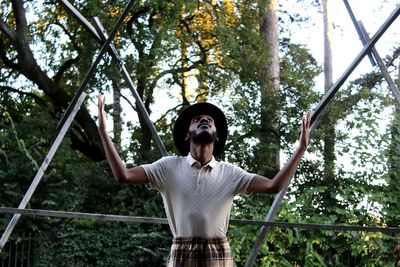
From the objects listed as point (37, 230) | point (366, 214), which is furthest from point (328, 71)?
point (37, 230)

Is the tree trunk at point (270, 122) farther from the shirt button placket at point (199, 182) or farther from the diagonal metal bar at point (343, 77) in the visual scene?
the shirt button placket at point (199, 182)

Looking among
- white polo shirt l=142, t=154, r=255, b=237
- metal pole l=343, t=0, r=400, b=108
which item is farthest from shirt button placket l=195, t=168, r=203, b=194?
metal pole l=343, t=0, r=400, b=108

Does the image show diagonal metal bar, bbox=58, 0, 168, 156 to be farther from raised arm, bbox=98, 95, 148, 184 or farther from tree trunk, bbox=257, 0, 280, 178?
tree trunk, bbox=257, 0, 280, 178

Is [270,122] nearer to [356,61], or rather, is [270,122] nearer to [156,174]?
[356,61]

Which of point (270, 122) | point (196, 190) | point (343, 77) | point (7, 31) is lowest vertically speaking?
point (196, 190)

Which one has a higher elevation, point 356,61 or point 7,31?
point 7,31

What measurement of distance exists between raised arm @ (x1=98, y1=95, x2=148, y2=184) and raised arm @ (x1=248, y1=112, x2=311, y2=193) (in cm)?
48

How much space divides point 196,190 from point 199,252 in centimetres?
26

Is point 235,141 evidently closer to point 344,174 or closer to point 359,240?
point 344,174

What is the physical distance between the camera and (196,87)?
12039 millimetres

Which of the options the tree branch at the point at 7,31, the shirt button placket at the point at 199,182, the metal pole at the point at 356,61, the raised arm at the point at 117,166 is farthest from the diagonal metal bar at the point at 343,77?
the tree branch at the point at 7,31

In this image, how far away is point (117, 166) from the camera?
9.21 feet

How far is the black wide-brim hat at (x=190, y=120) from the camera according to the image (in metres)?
3.18

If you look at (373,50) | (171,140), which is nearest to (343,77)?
(373,50)
